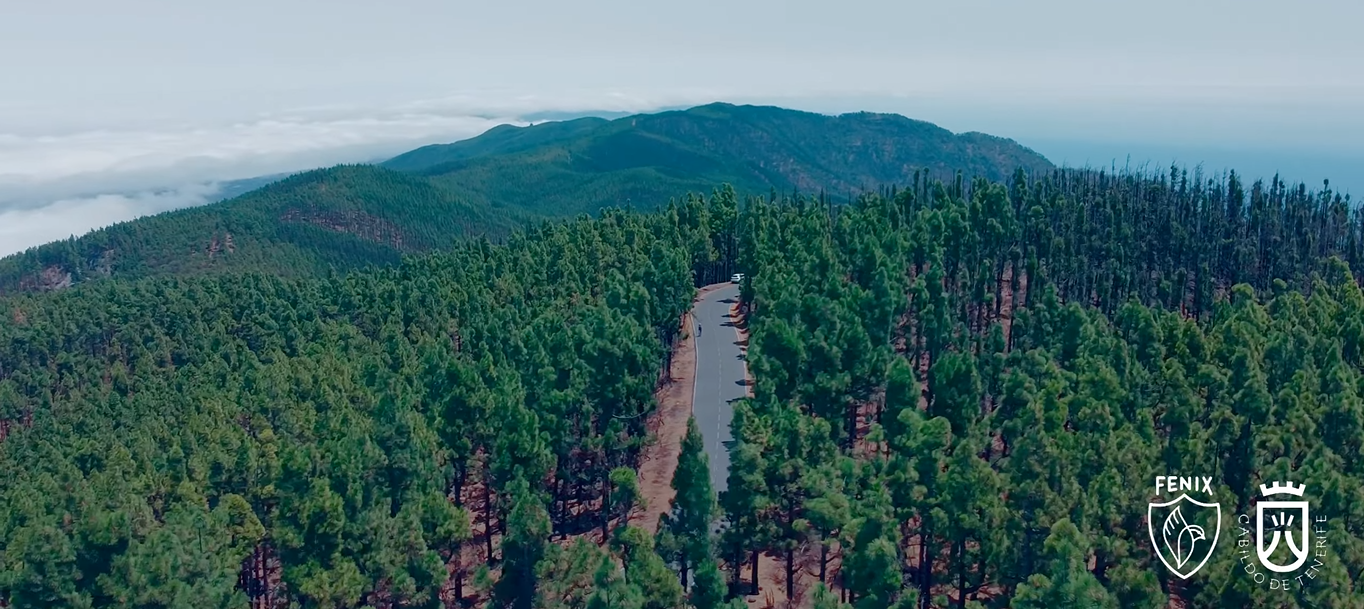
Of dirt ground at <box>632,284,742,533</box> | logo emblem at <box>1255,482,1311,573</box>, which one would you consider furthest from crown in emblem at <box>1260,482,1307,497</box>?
dirt ground at <box>632,284,742,533</box>

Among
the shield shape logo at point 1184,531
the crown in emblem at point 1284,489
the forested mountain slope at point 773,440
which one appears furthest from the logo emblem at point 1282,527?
the shield shape logo at point 1184,531

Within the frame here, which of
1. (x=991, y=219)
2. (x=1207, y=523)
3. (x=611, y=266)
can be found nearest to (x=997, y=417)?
(x=1207, y=523)

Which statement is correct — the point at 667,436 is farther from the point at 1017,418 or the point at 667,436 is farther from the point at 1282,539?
the point at 1282,539

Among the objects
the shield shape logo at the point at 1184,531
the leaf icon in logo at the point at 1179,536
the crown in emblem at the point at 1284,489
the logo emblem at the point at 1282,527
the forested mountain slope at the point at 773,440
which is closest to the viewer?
the logo emblem at the point at 1282,527

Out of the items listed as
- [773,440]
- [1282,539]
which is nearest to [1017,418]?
[1282,539]

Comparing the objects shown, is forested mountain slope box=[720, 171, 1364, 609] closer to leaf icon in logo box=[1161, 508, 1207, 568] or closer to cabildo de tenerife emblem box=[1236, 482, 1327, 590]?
cabildo de tenerife emblem box=[1236, 482, 1327, 590]

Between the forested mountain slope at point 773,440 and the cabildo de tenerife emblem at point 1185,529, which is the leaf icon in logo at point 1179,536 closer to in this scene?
the cabildo de tenerife emblem at point 1185,529

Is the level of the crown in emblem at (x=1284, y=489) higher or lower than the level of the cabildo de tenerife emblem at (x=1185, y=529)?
higher
